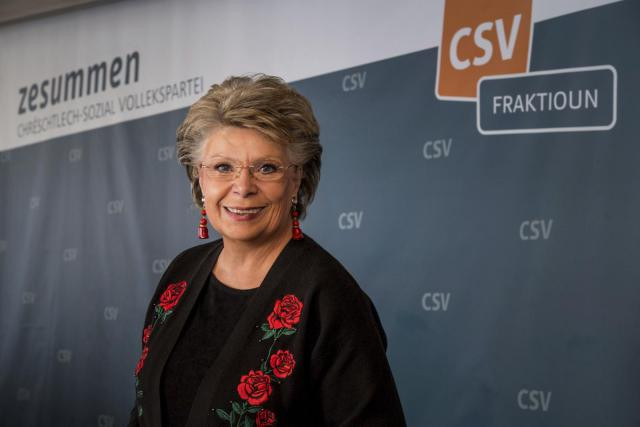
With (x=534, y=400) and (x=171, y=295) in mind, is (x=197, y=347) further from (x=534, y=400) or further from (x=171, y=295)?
(x=534, y=400)

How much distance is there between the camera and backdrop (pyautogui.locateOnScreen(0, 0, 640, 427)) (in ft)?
9.15

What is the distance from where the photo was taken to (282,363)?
1421 mm

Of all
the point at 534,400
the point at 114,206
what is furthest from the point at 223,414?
the point at 114,206

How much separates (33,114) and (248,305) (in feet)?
11.2

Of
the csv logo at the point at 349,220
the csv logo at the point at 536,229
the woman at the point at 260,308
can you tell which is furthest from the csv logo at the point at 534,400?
the woman at the point at 260,308

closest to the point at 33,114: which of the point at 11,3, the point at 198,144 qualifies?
the point at 11,3

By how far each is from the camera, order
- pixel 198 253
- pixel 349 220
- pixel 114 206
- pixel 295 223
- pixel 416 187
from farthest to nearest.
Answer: pixel 114 206 < pixel 349 220 < pixel 416 187 < pixel 198 253 < pixel 295 223

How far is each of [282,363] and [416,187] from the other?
1.85 metres

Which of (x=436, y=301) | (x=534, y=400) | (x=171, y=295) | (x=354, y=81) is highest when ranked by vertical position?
(x=354, y=81)

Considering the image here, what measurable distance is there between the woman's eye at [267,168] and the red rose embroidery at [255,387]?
0.38 metres

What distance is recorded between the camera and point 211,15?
A: 390cm

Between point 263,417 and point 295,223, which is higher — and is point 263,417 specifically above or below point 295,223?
below

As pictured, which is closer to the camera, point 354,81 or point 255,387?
point 255,387

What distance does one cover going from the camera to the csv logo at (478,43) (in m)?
2.95
